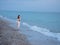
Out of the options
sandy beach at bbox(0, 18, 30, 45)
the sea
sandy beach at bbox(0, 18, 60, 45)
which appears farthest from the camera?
the sea

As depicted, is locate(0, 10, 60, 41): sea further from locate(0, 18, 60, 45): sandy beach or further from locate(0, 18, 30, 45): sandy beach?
locate(0, 18, 30, 45): sandy beach

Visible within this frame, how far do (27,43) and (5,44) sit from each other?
1327 millimetres

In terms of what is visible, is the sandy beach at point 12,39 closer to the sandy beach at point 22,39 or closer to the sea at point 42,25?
the sandy beach at point 22,39

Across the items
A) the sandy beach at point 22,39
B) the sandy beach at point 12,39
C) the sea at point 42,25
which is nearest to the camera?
the sandy beach at point 12,39

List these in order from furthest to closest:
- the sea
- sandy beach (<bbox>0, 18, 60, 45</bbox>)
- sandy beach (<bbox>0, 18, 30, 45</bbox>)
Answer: the sea, sandy beach (<bbox>0, 18, 60, 45</bbox>), sandy beach (<bbox>0, 18, 30, 45</bbox>)

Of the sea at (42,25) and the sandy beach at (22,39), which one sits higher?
the sandy beach at (22,39)

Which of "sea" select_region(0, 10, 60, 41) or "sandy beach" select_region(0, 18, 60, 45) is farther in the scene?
"sea" select_region(0, 10, 60, 41)

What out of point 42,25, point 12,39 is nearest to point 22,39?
point 12,39

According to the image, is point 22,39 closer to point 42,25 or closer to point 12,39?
point 12,39

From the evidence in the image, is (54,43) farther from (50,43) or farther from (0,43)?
(0,43)

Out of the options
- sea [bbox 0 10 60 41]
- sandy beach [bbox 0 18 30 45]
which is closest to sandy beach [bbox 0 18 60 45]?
sandy beach [bbox 0 18 30 45]

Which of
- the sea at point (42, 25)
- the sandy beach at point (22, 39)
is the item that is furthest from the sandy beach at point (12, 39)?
the sea at point (42, 25)

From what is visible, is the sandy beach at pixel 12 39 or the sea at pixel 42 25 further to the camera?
the sea at pixel 42 25

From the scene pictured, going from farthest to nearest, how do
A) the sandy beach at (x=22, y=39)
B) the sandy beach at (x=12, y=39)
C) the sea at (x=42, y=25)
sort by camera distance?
1. the sea at (x=42, y=25)
2. the sandy beach at (x=22, y=39)
3. the sandy beach at (x=12, y=39)
